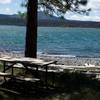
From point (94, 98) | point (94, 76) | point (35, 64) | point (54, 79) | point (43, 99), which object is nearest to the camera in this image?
point (94, 98)

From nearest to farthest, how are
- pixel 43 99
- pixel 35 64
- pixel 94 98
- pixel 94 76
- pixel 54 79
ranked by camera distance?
pixel 94 98, pixel 43 99, pixel 35 64, pixel 54 79, pixel 94 76

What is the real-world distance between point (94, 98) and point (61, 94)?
2145 millimetres

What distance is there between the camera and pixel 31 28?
17797mm

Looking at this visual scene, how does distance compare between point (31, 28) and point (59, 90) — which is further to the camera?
point (31, 28)

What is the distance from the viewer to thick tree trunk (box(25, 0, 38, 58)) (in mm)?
17578

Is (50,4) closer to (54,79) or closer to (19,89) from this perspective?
(54,79)

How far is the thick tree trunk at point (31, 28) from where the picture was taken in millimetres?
17578

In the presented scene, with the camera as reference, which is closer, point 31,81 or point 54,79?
point 31,81

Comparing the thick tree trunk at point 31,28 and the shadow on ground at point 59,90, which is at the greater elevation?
the thick tree trunk at point 31,28

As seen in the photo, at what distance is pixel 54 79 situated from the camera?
15.6 m

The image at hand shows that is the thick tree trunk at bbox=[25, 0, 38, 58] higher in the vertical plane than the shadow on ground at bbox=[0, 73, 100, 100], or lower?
higher

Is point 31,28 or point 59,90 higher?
point 31,28

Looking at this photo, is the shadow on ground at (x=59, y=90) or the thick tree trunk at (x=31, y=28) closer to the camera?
the shadow on ground at (x=59, y=90)

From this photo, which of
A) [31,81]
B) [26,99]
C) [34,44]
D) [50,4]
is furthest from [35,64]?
[50,4]
